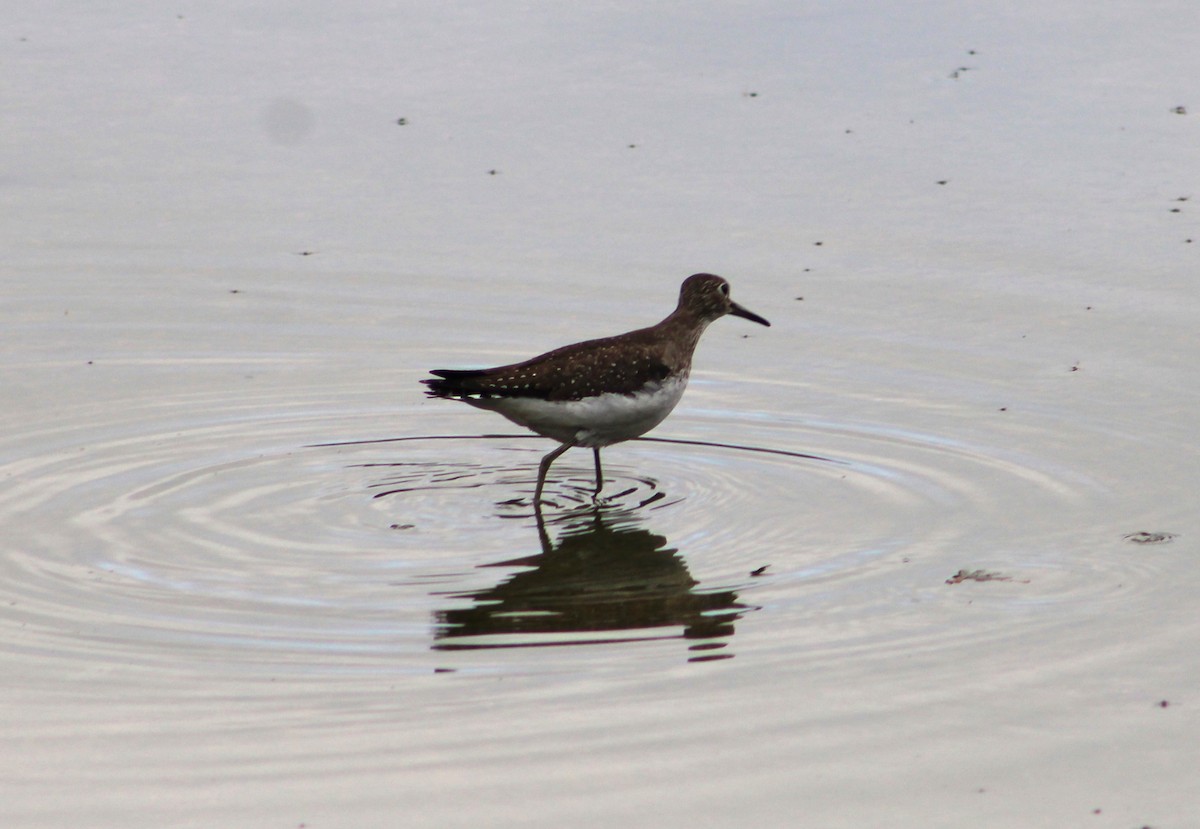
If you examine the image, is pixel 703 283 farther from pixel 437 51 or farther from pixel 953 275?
pixel 437 51

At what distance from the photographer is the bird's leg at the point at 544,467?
11.5m

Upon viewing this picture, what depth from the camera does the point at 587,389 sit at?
1139 cm

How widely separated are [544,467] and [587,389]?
58 cm

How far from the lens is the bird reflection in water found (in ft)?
29.3

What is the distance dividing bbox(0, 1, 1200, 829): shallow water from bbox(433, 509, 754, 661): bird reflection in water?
0.03 m

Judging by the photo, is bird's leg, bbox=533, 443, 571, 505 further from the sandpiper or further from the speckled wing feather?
the speckled wing feather

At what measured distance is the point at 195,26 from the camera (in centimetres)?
2080

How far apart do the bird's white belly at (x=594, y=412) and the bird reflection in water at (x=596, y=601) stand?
0.75 metres

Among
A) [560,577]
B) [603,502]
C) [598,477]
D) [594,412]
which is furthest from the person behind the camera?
[598,477]

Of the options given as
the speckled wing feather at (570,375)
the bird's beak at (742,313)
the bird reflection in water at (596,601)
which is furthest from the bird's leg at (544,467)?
the bird's beak at (742,313)

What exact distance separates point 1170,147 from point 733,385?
5.86 m

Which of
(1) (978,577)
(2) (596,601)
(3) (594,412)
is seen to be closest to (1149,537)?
(1) (978,577)

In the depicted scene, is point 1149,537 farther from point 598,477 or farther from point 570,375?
point 570,375

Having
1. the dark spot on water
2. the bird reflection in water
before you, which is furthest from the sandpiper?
the dark spot on water
